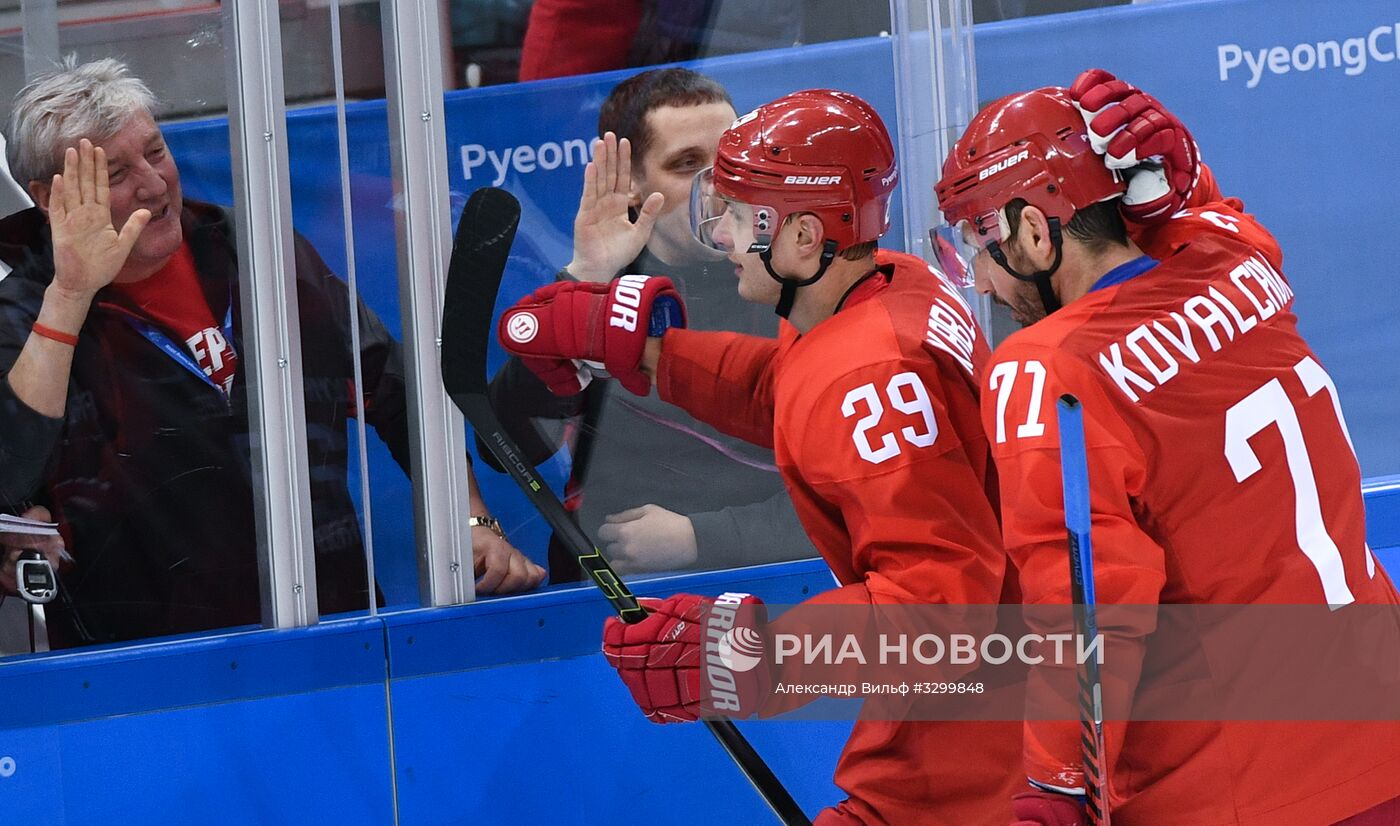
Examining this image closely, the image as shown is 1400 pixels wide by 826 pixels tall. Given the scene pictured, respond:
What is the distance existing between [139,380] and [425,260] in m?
0.48

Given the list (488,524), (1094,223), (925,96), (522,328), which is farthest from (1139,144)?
(488,524)

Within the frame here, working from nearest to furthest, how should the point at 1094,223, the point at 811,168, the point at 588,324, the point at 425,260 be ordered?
the point at 1094,223 → the point at 811,168 → the point at 588,324 → the point at 425,260

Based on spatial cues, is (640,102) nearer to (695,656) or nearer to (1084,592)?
(695,656)

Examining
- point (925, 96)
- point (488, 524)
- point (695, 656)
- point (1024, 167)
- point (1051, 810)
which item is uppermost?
point (925, 96)

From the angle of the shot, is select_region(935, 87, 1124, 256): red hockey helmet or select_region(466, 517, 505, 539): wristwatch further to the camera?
select_region(466, 517, 505, 539): wristwatch

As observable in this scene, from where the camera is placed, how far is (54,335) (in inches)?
90.1

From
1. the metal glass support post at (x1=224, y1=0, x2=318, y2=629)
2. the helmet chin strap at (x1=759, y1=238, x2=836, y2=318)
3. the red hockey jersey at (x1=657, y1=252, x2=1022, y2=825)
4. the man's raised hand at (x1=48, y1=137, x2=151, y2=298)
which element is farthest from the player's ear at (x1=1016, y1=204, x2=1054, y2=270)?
the man's raised hand at (x1=48, y1=137, x2=151, y2=298)

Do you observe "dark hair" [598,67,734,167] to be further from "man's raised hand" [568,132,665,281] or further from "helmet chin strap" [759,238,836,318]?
"helmet chin strap" [759,238,836,318]

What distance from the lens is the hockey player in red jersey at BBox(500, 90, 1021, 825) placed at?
1.83 meters

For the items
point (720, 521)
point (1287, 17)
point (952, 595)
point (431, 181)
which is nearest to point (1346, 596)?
point (952, 595)

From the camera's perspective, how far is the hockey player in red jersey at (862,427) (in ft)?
5.99

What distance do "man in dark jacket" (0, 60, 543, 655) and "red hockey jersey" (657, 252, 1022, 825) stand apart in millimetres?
789

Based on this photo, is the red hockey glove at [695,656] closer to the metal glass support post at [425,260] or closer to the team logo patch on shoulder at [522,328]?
the team logo patch on shoulder at [522,328]

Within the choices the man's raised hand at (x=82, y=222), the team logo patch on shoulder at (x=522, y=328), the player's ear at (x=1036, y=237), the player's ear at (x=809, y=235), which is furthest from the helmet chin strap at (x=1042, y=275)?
the man's raised hand at (x=82, y=222)
